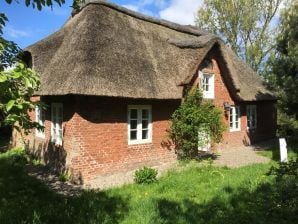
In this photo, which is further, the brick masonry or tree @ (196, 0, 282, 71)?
tree @ (196, 0, 282, 71)

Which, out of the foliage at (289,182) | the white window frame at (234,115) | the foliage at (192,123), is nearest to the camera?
the foliage at (289,182)

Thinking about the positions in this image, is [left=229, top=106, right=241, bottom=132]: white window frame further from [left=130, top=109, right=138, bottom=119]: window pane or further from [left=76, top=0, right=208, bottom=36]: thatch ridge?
[left=130, top=109, right=138, bottom=119]: window pane

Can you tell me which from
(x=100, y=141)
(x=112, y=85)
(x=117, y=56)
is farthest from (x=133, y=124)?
(x=117, y=56)

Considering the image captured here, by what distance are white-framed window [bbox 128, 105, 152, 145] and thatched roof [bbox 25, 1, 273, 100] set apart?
957mm

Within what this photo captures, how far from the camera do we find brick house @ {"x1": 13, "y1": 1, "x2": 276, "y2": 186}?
11.5m

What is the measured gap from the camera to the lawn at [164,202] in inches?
278

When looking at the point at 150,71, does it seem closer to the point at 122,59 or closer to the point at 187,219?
the point at 122,59

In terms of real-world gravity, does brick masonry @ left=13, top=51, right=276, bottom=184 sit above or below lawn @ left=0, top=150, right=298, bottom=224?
above

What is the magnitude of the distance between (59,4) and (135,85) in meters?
8.32

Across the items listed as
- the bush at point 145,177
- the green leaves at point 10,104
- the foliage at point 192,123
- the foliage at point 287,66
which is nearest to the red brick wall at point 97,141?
the foliage at point 192,123

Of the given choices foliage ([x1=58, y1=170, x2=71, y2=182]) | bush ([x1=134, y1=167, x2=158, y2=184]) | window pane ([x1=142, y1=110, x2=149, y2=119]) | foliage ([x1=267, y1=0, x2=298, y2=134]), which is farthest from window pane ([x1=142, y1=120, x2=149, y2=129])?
foliage ([x1=267, y1=0, x2=298, y2=134])

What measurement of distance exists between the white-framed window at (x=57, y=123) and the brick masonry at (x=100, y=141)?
0.23m

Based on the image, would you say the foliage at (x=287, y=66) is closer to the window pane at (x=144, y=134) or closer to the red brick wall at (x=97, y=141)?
the red brick wall at (x=97, y=141)

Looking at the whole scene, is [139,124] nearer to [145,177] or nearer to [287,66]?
[145,177]
